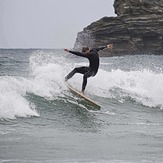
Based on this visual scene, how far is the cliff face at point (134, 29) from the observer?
69.4m

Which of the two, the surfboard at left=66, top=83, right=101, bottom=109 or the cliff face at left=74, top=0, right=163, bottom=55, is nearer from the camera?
the surfboard at left=66, top=83, right=101, bottom=109

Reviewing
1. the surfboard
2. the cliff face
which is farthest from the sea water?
the cliff face

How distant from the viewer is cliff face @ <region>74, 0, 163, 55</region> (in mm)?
69375

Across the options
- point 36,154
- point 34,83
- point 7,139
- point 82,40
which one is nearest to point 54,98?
point 34,83

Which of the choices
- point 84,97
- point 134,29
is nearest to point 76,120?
point 84,97

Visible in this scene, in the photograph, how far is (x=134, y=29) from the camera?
69.5m

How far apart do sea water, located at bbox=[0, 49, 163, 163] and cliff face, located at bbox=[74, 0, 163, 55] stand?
52.2 meters

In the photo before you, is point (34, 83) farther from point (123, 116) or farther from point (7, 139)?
point (7, 139)

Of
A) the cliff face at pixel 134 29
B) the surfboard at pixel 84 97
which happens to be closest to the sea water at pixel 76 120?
the surfboard at pixel 84 97

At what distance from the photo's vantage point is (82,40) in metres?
79.0

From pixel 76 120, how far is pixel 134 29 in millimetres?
59732

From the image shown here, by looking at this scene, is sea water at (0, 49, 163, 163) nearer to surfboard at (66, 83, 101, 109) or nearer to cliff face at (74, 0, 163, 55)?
surfboard at (66, 83, 101, 109)

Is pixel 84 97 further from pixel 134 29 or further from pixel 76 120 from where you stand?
pixel 134 29

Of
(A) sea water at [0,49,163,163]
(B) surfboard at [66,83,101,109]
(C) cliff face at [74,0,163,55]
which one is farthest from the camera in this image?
(C) cliff face at [74,0,163,55]
